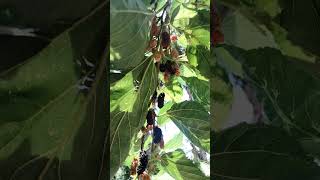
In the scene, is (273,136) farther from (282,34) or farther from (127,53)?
(127,53)

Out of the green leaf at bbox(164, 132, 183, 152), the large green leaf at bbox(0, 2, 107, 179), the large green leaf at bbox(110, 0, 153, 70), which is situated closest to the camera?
the large green leaf at bbox(0, 2, 107, 179)

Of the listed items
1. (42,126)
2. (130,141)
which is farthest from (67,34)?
(130,141)

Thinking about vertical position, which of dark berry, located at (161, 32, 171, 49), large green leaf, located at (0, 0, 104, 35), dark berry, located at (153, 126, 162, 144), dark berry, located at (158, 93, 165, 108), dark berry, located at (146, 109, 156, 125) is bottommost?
dark berry, located at (153, 126, 162, 144)

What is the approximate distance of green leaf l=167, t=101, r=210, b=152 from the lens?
1312 millimetres

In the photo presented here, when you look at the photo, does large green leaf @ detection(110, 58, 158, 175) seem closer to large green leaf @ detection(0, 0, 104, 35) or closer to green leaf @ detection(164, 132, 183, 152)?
green leaf @ detection(164, 132, 183, 152)

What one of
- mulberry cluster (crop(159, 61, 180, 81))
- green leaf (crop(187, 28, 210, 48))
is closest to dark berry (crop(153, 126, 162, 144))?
mulberry cluster (crop(159, 61, 180, 81))

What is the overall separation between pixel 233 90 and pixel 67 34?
52 centimetres

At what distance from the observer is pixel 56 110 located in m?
1.08

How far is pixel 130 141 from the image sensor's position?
1233 millimetres

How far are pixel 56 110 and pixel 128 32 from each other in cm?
29

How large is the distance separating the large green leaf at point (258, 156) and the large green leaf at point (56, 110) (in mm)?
374

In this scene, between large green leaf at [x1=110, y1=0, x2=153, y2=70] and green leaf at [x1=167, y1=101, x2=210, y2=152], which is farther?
green leaf at [x1=167, y1=101, x2=210, y2=152]

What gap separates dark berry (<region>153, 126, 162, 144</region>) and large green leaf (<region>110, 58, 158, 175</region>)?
0.14ft

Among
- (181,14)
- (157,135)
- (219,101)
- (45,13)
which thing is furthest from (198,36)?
(45,13)
